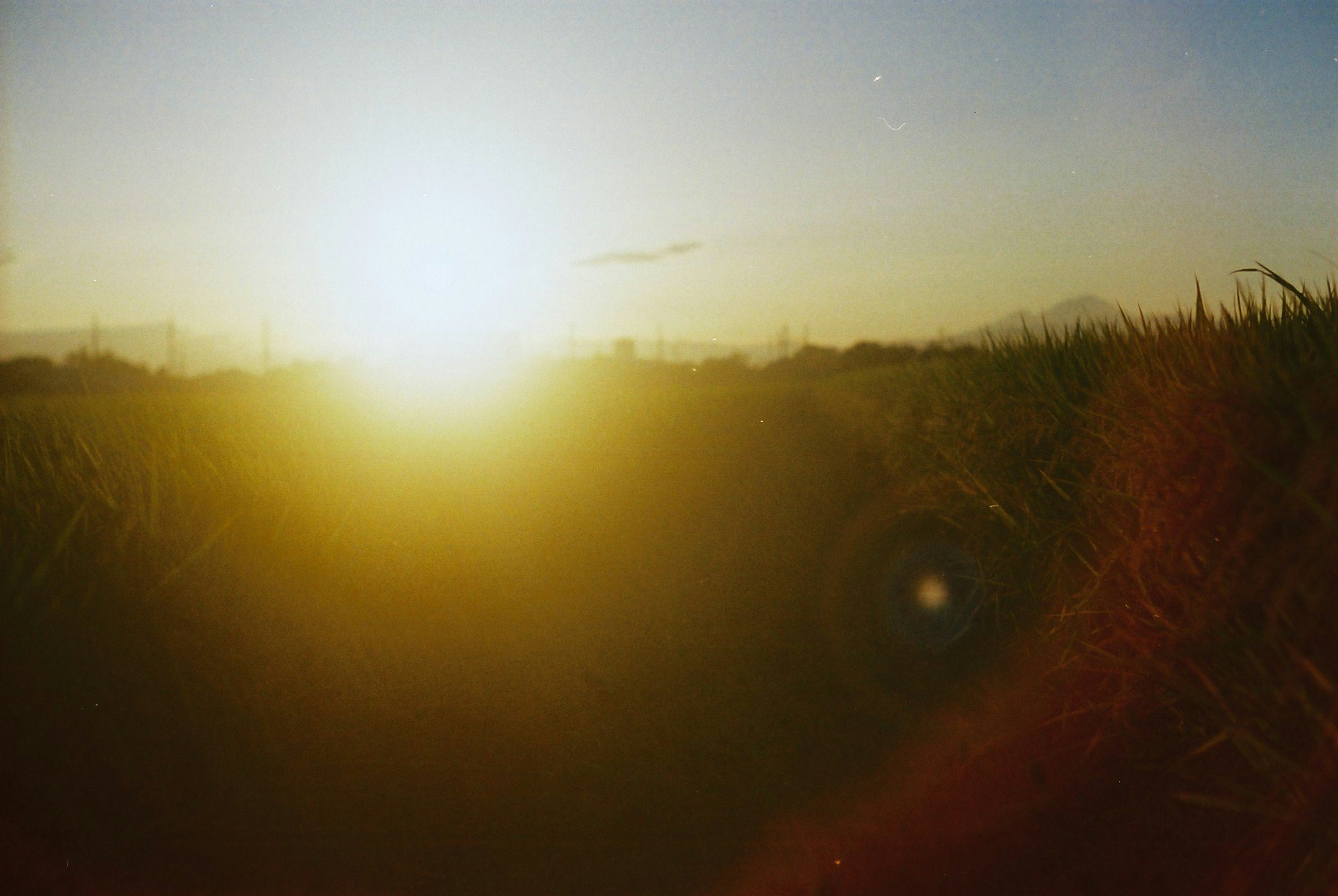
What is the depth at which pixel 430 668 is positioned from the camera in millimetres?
4449

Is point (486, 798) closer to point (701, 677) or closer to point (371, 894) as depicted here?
point (371, 894)

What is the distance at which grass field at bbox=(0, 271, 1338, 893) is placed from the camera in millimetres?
2756

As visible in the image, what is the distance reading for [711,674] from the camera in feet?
14.7

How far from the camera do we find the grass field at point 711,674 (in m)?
2.76

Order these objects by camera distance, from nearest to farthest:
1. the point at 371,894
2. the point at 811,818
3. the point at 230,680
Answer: the point at 371,894
the point at 811,818
the point at 230,680

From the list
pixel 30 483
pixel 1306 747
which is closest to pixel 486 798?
pixel 1306 747

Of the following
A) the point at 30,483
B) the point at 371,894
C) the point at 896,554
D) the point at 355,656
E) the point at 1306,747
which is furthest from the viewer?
the point at 896,554

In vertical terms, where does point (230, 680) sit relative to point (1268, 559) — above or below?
below

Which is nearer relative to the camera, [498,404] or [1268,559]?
[1268,559]

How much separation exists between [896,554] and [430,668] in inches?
134

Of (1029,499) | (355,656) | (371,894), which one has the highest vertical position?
(1029,499)

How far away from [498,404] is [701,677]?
15.0 metres

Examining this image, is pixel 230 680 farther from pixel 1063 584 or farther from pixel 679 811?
pixel 1063 584

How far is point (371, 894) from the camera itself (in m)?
2.77
